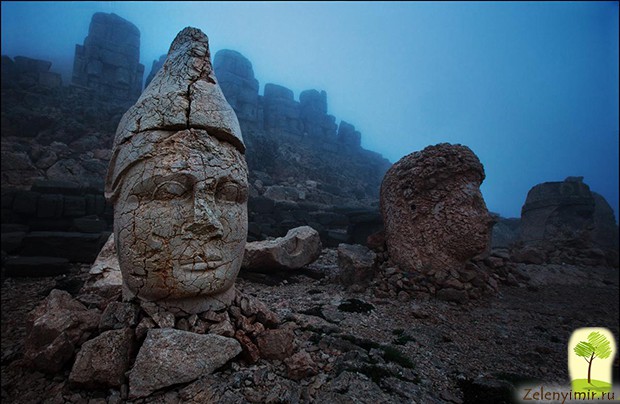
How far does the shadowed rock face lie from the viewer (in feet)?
17.4

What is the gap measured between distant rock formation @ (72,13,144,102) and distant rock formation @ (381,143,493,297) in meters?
36.7

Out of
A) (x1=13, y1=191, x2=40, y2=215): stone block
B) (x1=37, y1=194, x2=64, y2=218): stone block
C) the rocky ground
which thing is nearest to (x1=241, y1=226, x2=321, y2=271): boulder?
the rocky ground

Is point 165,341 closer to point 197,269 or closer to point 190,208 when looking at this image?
point 197,269

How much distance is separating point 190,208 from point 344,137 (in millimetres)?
51514

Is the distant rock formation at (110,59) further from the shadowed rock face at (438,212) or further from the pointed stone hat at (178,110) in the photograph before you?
the shadowed rock face at (438,212)

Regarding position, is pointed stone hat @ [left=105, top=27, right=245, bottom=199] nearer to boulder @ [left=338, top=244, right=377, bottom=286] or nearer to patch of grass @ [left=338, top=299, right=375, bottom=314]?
patch of grass @ [left=338, top=299, right=375, bottom=314]

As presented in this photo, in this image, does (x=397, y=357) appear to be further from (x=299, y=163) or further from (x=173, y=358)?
(x=299, y=163)

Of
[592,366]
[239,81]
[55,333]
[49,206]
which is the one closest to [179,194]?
[55,333]

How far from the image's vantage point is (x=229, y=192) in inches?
103

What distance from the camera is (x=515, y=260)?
9.12m

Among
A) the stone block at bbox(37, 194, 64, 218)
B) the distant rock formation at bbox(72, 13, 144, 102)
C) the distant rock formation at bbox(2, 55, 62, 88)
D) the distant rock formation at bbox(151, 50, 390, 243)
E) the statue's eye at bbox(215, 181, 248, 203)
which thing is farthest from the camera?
the distant rock formation at bbox(72, 13, 144, 102)

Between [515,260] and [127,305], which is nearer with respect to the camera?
[127,305]

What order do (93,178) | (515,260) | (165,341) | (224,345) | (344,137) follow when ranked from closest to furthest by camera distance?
(165,341)
(224,345)
(515,260)
(93,178)
(344,137)

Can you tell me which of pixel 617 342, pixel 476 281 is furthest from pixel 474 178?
pixel 617 342
